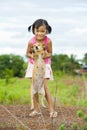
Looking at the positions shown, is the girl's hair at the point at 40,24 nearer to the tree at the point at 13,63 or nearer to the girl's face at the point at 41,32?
the girl's face at the point at 41,32

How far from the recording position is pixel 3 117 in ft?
19.6

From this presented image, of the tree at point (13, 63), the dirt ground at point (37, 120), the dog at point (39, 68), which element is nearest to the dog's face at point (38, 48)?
the dog at point (39, 68)

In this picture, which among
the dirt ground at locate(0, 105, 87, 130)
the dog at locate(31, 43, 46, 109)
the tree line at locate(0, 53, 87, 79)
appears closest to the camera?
the dirt ground at locate(0, 105, 87, 130)

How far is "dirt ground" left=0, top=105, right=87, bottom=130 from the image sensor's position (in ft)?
17.4

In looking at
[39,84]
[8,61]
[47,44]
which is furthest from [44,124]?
[8,61]

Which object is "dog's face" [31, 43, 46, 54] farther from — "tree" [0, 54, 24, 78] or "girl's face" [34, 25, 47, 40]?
"tree" [0, 54, 24, 78]

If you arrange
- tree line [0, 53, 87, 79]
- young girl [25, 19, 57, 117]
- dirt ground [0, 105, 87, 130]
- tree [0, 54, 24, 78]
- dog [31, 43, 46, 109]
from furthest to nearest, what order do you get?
tree [0, 54, 24, 78]
tree line [0, 53, 87, 79]
young girl [25, 19, 57, 117]
dog [31, 43, 46, 109]
dirt ground [0, 105, 87, 130]

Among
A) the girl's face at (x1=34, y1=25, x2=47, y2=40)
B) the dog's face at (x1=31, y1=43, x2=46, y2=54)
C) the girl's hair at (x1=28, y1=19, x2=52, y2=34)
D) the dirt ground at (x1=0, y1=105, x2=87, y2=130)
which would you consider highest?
the girl's hair at (x1=28, y1=19, x2=52, y2=34)

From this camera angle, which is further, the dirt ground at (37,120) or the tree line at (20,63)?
the tree line at (20,63)

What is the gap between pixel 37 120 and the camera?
5750 millimetres

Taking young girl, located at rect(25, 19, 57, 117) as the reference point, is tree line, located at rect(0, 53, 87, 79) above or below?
below

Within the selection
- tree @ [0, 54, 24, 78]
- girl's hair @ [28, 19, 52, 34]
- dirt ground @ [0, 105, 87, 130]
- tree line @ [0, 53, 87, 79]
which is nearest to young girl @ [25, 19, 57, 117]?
girl's hair @ [28, 19, 52, 34]

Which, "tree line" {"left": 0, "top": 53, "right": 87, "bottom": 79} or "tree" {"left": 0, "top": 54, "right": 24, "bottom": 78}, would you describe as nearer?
"tree line" {"left": 0, "top": 53, "right": 87, "bottom": 79}

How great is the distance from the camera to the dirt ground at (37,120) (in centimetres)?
530
